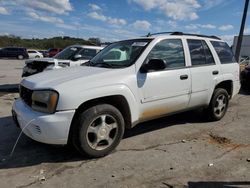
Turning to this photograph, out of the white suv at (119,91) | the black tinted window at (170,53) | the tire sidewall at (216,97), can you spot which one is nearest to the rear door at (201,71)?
the white suv at (119,91)

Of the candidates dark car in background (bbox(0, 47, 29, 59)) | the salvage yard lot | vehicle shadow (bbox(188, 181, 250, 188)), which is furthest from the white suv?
dark car in background (bbox(0, 47, 29, 59))

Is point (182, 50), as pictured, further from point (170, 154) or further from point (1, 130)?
point (1, 130)

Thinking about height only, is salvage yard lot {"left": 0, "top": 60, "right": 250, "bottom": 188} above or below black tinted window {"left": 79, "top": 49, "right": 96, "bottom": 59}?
below

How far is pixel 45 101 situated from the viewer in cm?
380

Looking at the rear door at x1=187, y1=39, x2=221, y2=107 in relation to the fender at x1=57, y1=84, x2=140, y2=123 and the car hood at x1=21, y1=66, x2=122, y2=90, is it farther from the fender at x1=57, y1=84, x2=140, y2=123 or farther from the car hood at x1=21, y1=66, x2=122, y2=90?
the car hood at x1=21, y1=66, x2=122, y2=90

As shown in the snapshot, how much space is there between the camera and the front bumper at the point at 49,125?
3713 millimetres

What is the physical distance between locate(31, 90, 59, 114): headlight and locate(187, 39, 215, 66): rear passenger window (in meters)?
2.80

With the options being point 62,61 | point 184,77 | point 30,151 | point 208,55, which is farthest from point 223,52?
point 62,61

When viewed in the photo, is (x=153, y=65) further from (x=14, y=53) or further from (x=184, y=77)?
(x=14, y=53)

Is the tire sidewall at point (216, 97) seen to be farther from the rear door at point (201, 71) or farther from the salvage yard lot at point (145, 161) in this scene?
the salvage yard lot at point (145, 161)

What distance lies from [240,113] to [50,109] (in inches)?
198

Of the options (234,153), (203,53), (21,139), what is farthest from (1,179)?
(203,53)

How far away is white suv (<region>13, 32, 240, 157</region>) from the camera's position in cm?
381

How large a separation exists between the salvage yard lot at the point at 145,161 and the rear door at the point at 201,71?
63 cm
